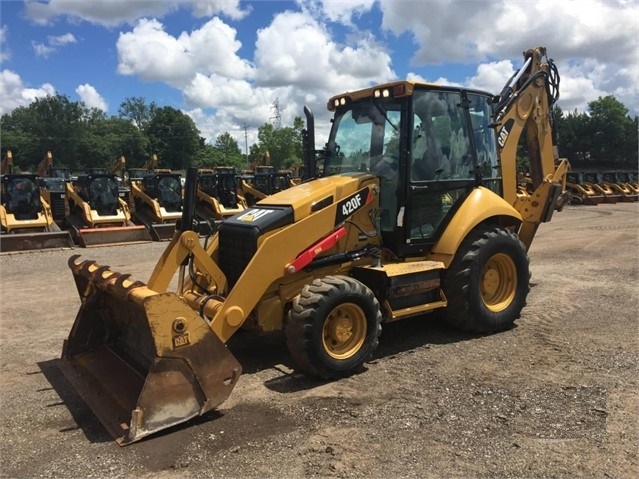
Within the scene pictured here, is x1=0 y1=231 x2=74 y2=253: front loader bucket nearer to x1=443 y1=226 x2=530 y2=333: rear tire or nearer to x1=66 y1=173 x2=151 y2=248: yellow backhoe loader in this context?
x1=66 y1=173 x2=151 y2=248: yellow backhoe loader

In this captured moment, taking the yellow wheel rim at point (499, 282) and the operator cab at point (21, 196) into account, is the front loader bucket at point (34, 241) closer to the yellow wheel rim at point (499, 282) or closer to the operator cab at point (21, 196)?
the operator cab at point (21, 196)

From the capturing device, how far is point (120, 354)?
4.91 metres

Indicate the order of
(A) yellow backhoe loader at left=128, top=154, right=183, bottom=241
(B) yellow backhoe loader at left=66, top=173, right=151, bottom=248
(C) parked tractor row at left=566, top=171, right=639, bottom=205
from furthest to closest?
(C) parked tractor row at left=566, top=171, right=639, bottom=205 < (A) yellow backhoe loader at left=128, top=154, right=183, bottom=241 < (B) yellow backhoe loader at left=66, top=173, right=151, bottom=248

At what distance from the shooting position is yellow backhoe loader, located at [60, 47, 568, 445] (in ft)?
13.0

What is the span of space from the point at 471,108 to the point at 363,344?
3023 mm

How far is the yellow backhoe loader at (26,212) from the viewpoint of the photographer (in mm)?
14078

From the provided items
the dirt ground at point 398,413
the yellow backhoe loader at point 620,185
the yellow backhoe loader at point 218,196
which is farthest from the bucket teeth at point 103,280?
the yellow backhoe loader at point 620,185

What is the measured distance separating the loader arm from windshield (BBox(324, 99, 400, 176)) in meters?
Answer: 2.00

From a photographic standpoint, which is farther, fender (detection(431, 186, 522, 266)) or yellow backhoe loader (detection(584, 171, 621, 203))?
yellow backhoe loader (detection(584, 171, 621, 203))

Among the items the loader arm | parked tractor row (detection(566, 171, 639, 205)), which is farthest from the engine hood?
parked tractor row (detection(566, 171, 639, 205))

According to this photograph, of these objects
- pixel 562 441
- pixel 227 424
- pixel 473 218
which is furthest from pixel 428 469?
pixel 473 218

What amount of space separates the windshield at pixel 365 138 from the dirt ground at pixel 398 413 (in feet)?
6.18

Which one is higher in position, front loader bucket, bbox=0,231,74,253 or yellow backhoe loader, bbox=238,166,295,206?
yellow backhoe loader, bbox=238,166,295,206

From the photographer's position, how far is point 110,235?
48.6 ft
